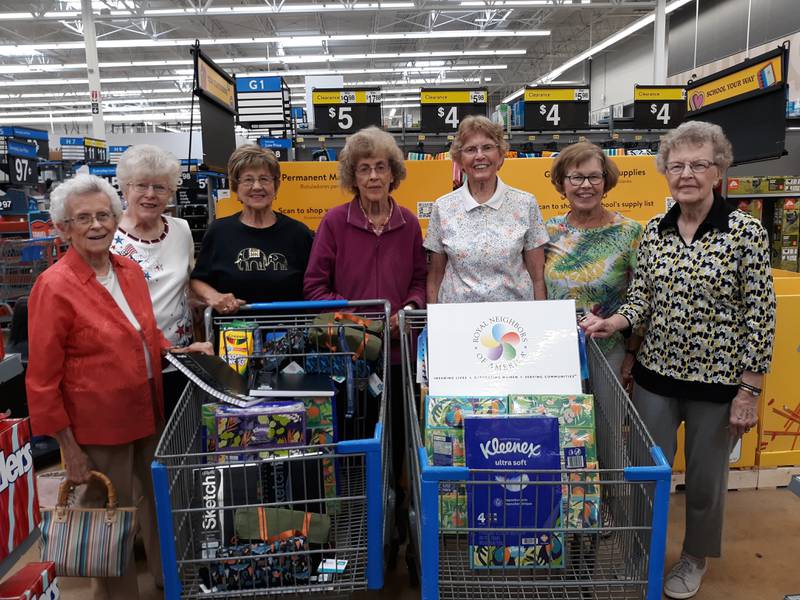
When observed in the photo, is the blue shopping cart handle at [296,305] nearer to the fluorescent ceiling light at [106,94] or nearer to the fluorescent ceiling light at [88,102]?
the fluorescent ceiling light at [106,94]

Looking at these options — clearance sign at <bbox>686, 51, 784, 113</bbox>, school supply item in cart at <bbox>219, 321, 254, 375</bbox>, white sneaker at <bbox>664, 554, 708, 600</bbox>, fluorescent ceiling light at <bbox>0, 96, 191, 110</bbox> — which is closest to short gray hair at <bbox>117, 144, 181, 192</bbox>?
school supply item in cart at <bbox>219, 321, 254, 375</bbox>

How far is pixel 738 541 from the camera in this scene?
9.11ft

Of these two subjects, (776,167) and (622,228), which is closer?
(622,228)

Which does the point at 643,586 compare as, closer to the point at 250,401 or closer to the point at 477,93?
the point at 250,401

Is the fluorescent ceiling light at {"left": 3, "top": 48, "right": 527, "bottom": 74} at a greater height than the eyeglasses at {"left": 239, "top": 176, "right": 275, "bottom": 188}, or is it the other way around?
the fluorescent ceiling light at {"left": 3, "top": 48, "right": 527, "bottom": 74}

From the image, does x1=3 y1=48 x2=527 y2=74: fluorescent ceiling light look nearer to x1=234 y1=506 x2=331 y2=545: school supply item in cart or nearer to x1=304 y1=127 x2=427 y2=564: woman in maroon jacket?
x1=304 y1=127 x2=427 y2=564: woman in maroon jacket

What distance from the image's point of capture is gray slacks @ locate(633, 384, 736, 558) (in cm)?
213

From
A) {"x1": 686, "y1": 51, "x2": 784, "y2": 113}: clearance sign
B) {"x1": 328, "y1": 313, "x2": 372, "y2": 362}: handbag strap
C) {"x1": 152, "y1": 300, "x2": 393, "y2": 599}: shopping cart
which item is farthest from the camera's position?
{"x1": 686, "y1": 51, "x2": 784, "y2": 113}: clearance sign

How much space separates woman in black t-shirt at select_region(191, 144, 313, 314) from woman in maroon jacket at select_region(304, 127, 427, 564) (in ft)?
0.36

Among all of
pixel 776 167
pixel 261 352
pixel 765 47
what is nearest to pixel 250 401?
pixel 261 352

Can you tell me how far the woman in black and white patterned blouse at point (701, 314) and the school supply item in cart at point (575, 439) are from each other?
0.37 m

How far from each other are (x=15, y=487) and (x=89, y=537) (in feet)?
2.43

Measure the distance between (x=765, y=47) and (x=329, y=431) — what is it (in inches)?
561

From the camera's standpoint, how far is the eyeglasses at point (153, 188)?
7.43ft
